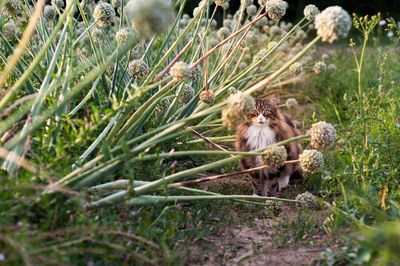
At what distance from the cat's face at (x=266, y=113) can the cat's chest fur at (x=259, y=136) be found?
0.04 metres

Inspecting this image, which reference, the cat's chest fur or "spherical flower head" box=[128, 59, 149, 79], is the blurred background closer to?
the cat's chest fur

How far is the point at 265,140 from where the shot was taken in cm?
289

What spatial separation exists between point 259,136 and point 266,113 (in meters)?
0.20

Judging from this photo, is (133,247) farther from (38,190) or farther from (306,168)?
(306,168)

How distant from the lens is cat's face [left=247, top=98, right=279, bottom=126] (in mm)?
2971

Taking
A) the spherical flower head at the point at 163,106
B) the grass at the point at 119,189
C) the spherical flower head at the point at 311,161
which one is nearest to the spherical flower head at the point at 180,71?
the grass at the point at 119,189

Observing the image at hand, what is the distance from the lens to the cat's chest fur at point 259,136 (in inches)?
114

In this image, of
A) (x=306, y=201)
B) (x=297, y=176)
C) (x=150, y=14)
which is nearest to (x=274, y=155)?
(x=306, y=201)

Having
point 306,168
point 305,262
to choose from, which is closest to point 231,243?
point 305,262

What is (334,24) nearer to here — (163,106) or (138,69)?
(138,69)

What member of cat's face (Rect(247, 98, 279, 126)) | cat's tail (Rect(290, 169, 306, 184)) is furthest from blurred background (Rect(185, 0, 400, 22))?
cat's tail (Rect(290, 169, 306, 184))

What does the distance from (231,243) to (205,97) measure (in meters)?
0.75

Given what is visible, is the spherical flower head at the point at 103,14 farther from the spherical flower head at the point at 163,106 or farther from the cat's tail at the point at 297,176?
the cat's tail at the point at 297,176

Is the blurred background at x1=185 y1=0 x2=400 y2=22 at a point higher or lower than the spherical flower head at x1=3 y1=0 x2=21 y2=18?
higher
